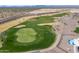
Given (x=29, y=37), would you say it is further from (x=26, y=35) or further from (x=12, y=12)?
(x=12, y=12)

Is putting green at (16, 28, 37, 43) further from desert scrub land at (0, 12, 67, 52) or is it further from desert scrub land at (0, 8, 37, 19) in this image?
desert scrub land at (0, 8, 37, 19)

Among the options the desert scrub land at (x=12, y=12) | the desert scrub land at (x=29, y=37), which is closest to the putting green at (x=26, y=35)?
the desert scrub land at (x=29, y=37)

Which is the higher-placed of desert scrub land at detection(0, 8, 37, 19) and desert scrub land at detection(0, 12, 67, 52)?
desert scrub land at detection(0, 8, 37, 19)

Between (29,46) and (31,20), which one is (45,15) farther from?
(29,46)

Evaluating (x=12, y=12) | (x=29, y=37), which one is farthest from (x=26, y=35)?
(x=12, y=12)

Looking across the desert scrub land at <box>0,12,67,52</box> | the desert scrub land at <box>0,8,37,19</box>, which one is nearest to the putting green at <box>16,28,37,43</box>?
the desert scrub land at <box>0,12,67,52</box>

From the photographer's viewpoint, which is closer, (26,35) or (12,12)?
(26,35)

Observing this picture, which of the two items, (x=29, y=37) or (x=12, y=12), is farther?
(x=12, y=12)
